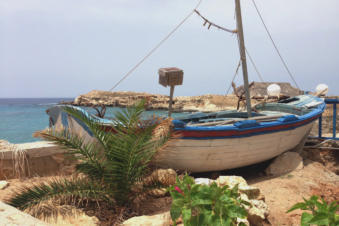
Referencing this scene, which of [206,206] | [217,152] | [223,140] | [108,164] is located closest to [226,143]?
[223,140]

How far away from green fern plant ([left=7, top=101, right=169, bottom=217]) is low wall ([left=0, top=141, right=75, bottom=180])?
Answer: 1285 millimetres

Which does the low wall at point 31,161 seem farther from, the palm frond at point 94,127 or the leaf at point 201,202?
the leaf at point 201,202

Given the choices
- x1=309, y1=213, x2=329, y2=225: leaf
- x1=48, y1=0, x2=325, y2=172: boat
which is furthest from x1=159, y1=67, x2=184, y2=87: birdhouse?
x1=309, y1=213, x2=329, y2=225: leaf

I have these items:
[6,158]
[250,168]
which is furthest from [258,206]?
[6,158]

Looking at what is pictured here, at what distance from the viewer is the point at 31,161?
220 inches

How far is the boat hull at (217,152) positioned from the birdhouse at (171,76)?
1072 millimetres

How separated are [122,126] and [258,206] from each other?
2.30m

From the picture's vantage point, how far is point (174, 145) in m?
5.11

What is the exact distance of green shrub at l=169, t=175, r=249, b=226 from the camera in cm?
231

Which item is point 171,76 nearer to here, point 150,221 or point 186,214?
point 150,221

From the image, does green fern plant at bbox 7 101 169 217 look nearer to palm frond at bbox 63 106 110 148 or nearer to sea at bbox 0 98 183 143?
palm frond at bbox 63 106 110 148

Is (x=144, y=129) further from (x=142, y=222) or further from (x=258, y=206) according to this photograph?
(x=258, y=206)

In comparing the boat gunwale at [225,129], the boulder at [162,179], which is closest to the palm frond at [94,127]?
the boulder at [162,179]

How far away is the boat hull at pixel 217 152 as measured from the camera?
5.16m
